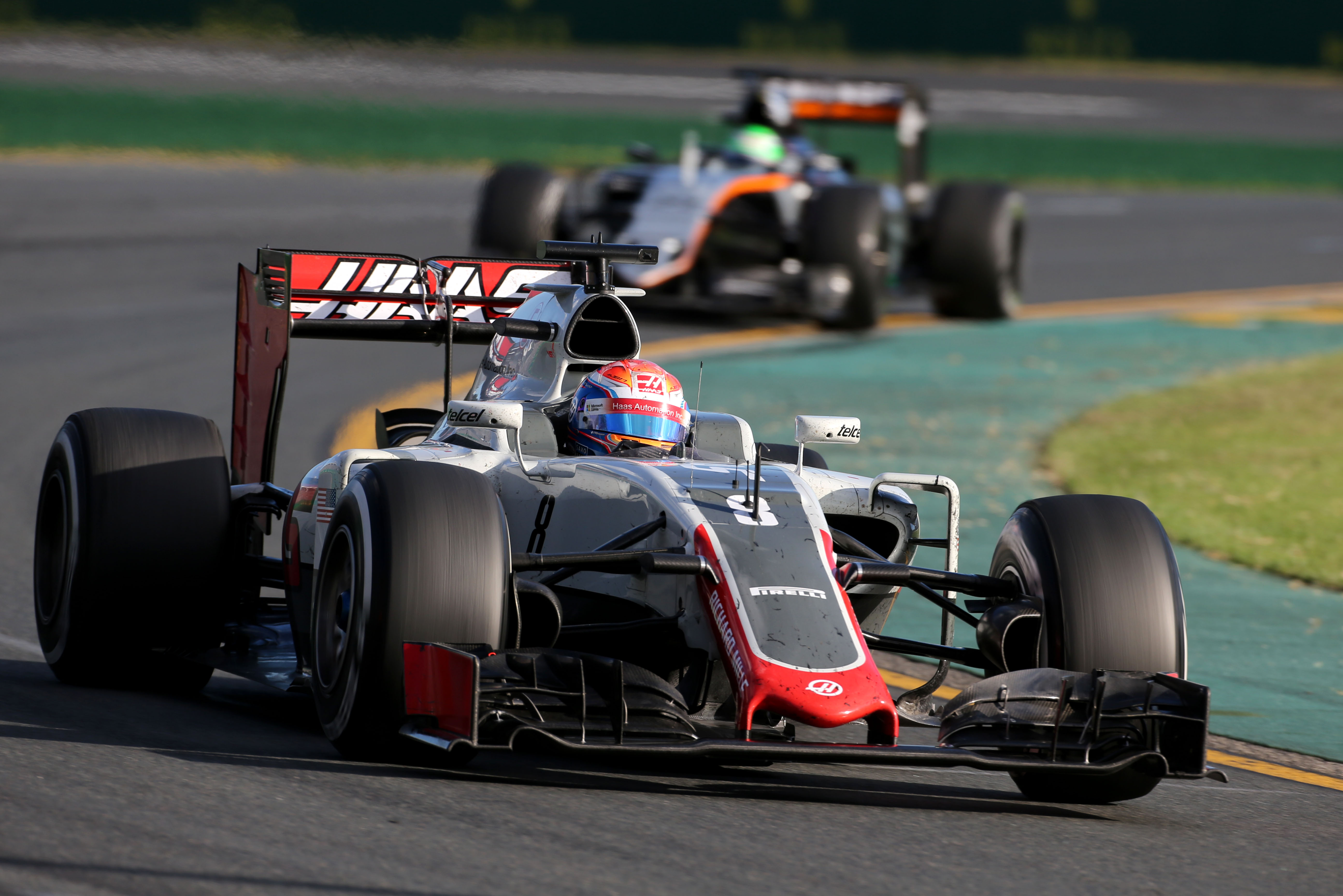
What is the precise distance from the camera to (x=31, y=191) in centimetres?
2494

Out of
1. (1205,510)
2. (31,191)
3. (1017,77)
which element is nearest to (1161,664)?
(1205,510)

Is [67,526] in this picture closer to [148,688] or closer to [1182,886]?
[148,688]

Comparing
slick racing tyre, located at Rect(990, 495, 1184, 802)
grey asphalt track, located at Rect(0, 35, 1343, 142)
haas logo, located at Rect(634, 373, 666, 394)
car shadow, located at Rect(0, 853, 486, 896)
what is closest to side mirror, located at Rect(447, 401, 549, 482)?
haas logo, located at Rect(634, 373, 666, 394)

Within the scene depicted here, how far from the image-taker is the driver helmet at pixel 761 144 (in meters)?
20.1

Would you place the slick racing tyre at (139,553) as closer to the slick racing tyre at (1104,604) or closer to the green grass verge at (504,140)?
the slick racing tyre at (1104,604)

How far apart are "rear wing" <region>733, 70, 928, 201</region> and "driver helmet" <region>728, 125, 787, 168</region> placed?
0.70ft

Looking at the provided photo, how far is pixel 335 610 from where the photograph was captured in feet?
20.9

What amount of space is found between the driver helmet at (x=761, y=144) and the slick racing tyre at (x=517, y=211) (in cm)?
195

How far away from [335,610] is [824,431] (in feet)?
6.25

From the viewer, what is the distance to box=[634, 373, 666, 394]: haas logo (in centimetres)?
732

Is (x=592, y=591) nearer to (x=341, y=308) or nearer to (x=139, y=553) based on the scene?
(x=139, y=553)

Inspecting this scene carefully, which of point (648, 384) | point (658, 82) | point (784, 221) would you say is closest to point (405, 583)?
point (648, 384)

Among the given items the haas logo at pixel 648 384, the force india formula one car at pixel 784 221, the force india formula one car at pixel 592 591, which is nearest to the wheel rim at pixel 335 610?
the force india formula one car at pixel 592 591

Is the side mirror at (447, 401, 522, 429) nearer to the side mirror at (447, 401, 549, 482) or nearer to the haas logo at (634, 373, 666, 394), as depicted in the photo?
the side mirror at (447, 401, 549, 482)
